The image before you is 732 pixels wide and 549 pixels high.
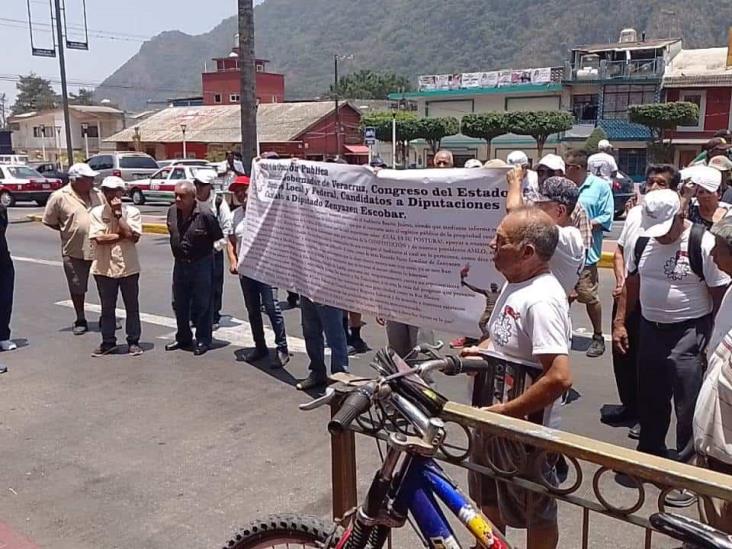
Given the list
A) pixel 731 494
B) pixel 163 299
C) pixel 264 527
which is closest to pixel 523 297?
pixel 731 494

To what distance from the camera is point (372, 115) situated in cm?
5438

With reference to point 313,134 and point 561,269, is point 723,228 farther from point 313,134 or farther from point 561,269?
point 313,134

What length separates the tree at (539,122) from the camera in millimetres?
45531

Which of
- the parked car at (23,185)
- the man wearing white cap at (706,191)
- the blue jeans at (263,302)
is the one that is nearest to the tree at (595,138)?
the parked car at (23,185)

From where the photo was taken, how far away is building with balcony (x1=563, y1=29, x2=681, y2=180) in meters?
46.7

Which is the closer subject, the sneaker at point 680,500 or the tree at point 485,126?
the sneaker at point 680,500

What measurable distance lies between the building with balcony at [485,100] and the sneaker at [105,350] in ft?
141

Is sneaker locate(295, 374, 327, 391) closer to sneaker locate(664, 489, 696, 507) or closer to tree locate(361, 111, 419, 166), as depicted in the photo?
sneaker locate(664, 489, 696, 507)

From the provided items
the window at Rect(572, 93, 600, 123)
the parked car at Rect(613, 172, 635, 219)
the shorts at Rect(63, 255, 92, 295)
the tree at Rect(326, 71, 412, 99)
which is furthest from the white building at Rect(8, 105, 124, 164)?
the tree at Rect(326, 71, 412, 99)

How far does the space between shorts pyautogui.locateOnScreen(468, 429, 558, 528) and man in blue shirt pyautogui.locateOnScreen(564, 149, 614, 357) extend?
12.5ft

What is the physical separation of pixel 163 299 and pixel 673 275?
7.20 meters

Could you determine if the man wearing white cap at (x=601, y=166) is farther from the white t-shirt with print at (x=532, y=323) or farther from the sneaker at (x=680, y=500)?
the white t-shirt with print at (x=532, y=323)

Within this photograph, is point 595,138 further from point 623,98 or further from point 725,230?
point 725,230

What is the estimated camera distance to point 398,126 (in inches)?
1997
